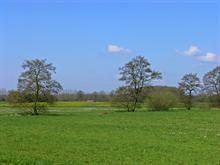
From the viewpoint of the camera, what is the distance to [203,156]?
17781 millimetres

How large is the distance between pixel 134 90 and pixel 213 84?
60.0 feet

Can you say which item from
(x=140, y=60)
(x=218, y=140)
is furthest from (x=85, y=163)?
(x=140, y=60)

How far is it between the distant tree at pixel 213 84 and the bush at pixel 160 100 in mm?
10241

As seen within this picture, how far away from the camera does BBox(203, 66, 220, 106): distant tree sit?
9212 centimetres

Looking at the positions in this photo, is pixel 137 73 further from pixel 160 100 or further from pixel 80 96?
pixel 80 96

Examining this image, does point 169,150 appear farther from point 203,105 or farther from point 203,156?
point 203,105

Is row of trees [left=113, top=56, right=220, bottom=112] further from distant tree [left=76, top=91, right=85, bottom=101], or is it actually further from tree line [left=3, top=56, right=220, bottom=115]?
distant tree [left=76, top=91, right=85, bottom=101]

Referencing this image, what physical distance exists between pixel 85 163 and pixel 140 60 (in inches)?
2893

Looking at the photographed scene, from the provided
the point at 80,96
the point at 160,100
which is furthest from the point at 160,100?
the point at 80,96

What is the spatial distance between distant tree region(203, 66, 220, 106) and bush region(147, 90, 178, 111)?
1024 cm

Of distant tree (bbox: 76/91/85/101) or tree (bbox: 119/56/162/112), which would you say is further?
distant tree (bbox: 76/91/85/101)

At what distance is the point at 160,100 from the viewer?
86.9 meters

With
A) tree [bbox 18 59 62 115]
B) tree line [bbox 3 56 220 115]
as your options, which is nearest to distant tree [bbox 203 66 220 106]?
tree line [bbox 3 56 220 115]

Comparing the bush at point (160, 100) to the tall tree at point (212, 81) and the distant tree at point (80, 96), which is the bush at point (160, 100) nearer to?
the tall tree at point (212, 81)
